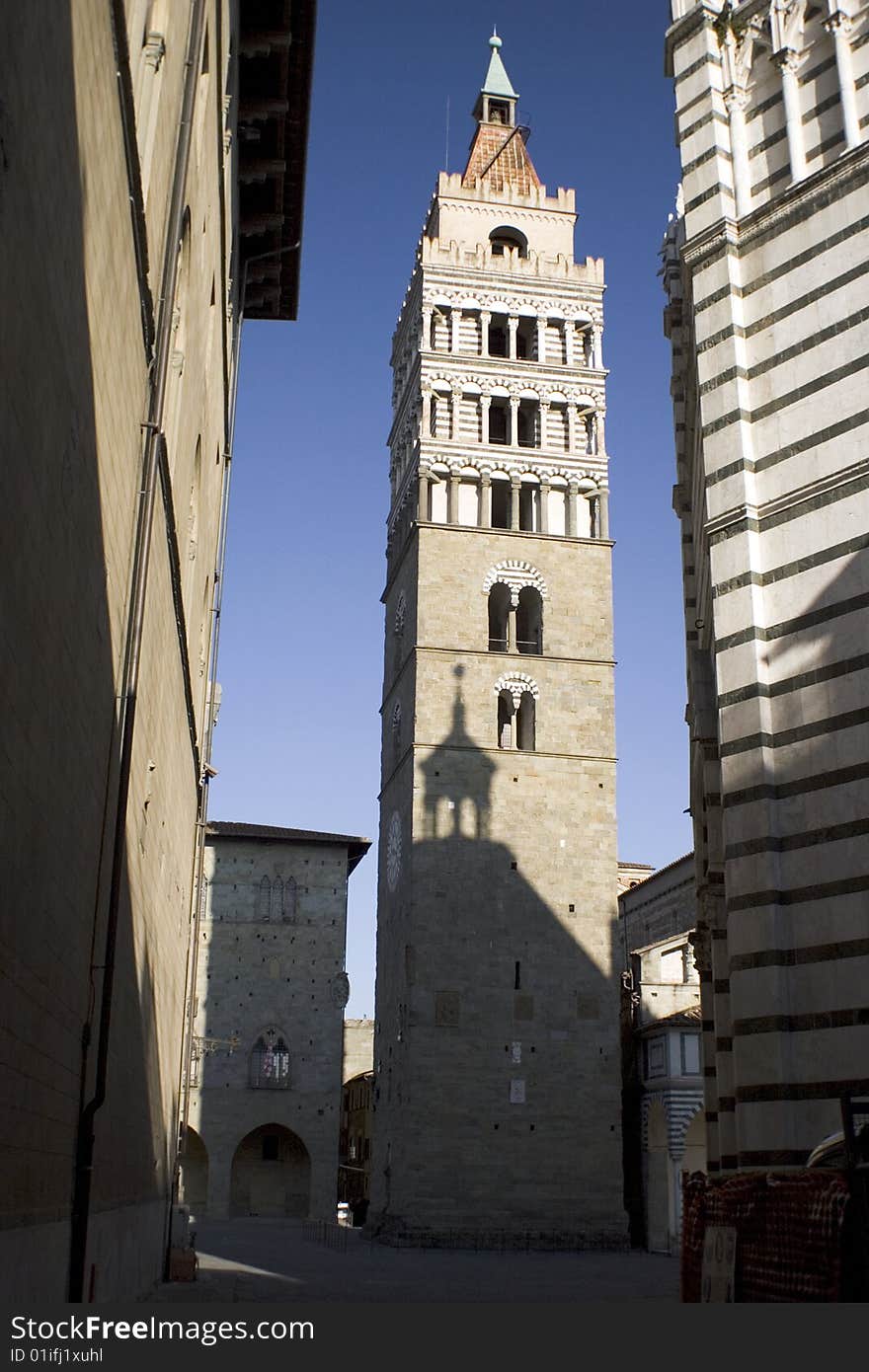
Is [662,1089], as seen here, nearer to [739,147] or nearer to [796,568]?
[796,568]

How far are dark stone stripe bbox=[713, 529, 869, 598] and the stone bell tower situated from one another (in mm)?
25018

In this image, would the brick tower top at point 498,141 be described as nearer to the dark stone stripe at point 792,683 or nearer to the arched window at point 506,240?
the arched window at point 506,240

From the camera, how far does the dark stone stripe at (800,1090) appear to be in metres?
9.42

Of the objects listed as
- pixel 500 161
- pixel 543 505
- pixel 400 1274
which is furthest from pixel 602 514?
pixel 400 1274

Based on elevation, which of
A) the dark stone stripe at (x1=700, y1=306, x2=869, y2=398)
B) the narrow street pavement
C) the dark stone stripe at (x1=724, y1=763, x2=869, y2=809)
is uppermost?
the dark stone stripe at (x1=700, y1=306, x2=869, y2=398)

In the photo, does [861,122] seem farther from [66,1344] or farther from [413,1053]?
[413,1053]

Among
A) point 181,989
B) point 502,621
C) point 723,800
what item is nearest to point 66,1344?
point 723,800

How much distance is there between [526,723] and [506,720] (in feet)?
2.38

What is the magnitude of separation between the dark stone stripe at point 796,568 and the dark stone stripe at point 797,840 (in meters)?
2.15

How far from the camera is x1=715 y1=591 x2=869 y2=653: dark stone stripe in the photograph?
10.4 m

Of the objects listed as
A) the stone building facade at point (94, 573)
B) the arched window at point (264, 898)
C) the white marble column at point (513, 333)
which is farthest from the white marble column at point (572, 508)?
the stone building facade at point (94, 573)

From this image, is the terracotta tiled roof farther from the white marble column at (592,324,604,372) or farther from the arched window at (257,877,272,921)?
the arched window at (257,877,272,921)

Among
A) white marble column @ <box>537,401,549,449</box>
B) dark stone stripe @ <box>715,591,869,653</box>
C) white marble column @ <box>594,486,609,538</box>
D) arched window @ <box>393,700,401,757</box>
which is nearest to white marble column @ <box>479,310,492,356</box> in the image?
white marble column @ <box>537,401,549,449</box>

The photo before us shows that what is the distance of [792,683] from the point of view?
1065cm
